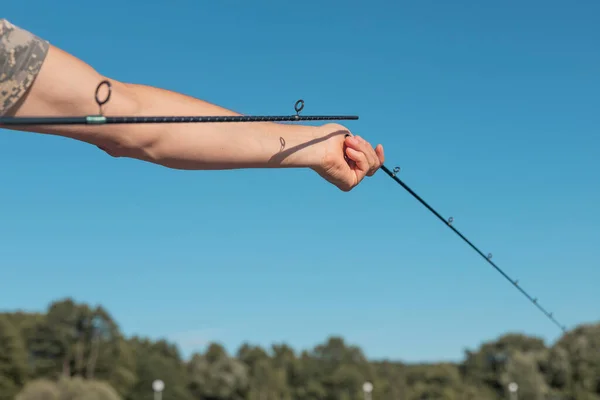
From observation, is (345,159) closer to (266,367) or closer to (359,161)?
(359,161)

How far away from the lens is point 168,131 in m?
2.68

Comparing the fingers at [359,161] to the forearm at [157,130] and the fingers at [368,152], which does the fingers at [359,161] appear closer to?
the fingers at [368,152]

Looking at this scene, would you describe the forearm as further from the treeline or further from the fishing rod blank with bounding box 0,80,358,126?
the treeline

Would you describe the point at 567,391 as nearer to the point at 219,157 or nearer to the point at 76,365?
the point at 76,365

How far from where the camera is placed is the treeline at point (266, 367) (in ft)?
174

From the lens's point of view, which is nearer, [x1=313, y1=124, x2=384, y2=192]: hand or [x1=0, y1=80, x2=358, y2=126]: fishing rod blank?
[x1=0, y1=80, x2=358, y2=126]: fishing rod blank

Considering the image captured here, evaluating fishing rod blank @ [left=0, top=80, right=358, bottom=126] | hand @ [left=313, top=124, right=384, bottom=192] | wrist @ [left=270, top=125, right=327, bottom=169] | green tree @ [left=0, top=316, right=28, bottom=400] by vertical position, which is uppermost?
green tree @ [left=0, top=316, right=28, bottom=400]

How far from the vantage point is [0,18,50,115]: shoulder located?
7.29 ft

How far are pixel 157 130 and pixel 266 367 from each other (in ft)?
203

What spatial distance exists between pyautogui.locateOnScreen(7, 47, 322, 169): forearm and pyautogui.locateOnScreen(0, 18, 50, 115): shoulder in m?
0.03

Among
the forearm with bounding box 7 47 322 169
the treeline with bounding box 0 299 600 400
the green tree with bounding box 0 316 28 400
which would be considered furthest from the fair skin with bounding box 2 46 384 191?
the green tree with bounding box 0 316 28 400

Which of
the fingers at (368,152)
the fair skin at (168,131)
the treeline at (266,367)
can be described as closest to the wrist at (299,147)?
the fair skin at (168,131)

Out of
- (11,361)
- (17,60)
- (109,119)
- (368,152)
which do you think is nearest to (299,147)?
(368,152)

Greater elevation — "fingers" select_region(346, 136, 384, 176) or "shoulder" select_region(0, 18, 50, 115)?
"fingers" select_region(346, 136, 384, 176)
